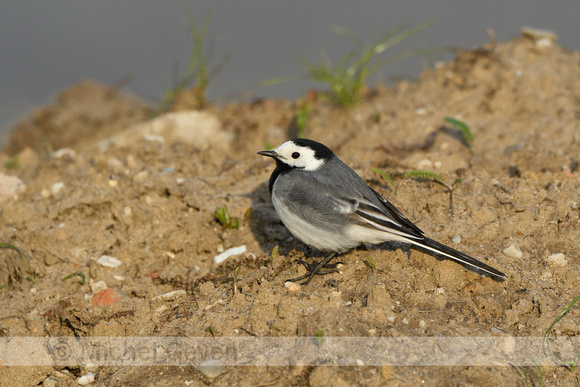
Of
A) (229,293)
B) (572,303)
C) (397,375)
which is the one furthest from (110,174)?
(572,303)

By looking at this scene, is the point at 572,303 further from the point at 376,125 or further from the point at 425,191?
the point at 376,125

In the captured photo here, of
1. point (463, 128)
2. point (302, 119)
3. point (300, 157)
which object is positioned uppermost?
point (300, 157)

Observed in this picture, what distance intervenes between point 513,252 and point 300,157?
6.26 feet

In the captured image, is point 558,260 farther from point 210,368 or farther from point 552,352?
point 210,368

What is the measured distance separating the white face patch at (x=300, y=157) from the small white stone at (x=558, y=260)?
198 centimetres

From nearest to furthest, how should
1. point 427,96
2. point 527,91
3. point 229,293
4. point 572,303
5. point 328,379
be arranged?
point 328,379
point 572,303
point 229,293
point 527,91
point 427,96

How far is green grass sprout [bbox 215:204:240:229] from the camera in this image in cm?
507

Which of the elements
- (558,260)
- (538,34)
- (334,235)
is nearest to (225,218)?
(334,235)

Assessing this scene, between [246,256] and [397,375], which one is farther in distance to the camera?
[246,256]

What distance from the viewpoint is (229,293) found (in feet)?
13.6

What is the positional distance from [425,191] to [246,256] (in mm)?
1825

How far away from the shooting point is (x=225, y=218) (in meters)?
5.06

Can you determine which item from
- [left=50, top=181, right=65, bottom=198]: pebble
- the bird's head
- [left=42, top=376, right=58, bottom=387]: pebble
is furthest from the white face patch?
[left=50, top=181, right=65, bottom=198]: pebble

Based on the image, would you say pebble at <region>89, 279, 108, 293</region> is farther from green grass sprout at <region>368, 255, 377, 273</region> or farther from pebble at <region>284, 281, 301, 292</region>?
green grass sprout at <region>368, 255, 377, 273</region>
